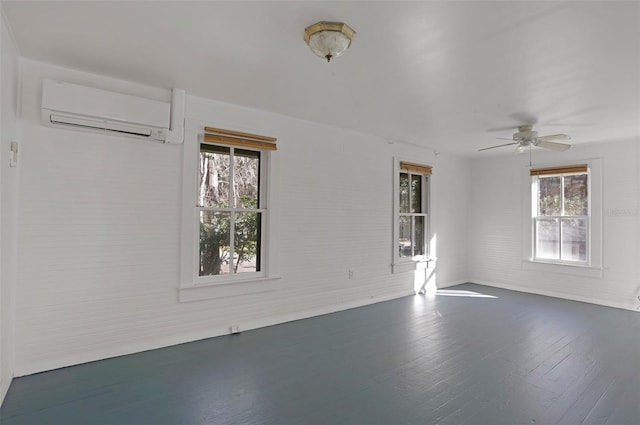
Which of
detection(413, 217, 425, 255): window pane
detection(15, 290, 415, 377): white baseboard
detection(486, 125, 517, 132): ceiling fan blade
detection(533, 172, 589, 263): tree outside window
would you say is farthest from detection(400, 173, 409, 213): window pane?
detection(533, 172, 589, 263): tree outside window

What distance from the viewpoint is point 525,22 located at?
2.14m

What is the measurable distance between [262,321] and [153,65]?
9.16ft

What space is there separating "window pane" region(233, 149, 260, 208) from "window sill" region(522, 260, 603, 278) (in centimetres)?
492

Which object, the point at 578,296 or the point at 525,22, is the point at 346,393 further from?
the point at 578,296

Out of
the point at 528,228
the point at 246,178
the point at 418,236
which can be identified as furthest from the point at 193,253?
the point at 528,228

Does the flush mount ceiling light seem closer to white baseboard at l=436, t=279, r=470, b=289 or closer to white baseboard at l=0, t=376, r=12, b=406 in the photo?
white baseboard at l=0, t=376, r=12, b=406

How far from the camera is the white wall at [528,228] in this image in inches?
200

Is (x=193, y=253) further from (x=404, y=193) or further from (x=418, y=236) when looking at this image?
(x=418, y=236)

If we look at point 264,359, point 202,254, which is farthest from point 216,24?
point 264,359

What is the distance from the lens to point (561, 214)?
18.9 ft

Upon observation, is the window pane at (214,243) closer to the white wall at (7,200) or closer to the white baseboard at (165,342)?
the white baseboard at (165,342)

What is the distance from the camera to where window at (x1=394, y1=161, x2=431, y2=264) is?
18.5 ft

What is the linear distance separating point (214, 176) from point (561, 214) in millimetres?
5497

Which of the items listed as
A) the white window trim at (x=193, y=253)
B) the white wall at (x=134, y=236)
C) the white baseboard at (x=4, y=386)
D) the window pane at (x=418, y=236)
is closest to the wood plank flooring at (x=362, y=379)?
the white baseboard at (x=4, y=386)
